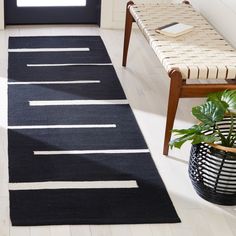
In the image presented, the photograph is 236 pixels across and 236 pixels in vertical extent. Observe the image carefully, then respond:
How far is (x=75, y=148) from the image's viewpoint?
10.2ft

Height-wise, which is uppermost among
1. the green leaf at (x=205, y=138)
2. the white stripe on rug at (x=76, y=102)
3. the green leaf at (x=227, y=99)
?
the green leaf at (x=227, y=99)

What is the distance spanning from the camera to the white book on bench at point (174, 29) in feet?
11.4

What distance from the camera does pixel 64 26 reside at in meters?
4.84

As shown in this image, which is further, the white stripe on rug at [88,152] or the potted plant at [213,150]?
the white stripe on rug at [88,152]

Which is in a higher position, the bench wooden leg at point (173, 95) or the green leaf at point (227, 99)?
the green leaf at point (227, 99)

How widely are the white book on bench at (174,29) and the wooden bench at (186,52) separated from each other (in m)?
0.03

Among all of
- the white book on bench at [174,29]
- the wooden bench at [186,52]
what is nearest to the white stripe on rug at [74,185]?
the wooden bench at [186,52]

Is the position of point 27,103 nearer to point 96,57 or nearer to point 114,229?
point 96,57

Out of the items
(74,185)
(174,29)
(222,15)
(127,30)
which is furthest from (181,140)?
(127,30)

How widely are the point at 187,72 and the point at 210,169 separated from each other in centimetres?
55

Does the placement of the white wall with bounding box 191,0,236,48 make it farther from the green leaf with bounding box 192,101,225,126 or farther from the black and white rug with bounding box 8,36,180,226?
the green leaf with bounding box 192,101,225,126

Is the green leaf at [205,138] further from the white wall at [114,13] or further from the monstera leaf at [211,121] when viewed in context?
the white wall at [114,13]

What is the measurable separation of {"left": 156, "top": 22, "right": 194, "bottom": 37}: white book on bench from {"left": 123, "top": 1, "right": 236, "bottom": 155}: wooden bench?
3 cm

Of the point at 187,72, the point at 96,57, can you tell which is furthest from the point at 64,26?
the point at 187,72
